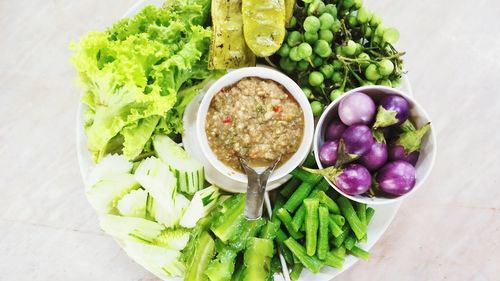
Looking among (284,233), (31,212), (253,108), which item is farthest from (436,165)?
(31,212)

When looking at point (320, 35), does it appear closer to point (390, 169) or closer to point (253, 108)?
point (253, 108)

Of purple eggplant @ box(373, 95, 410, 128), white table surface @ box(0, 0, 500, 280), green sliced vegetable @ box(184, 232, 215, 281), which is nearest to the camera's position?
purple eggplant @ box(373, 95, 410, 128)

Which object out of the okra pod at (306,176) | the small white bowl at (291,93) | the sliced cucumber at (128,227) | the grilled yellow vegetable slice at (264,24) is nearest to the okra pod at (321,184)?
the okra pod at (306,176)

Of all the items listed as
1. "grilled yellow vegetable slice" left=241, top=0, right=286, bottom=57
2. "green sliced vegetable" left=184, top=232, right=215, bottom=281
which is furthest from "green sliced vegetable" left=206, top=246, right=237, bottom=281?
"grilled yellow vegetable slice" left=241, top=0, right=286, bottom=57

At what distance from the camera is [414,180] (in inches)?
67.8

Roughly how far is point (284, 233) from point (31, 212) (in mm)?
1050

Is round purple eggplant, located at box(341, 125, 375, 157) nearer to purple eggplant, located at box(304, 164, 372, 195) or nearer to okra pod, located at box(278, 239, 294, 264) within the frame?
purple eggplant, located at box(304, 164, 372, 195)

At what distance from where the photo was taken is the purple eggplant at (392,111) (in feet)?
5.52

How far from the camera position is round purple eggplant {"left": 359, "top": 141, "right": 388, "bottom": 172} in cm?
172

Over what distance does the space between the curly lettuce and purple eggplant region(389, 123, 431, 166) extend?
0.70 metres

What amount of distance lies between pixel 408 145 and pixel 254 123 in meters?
0.50

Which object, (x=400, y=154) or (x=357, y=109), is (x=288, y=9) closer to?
(x=357, y=109)

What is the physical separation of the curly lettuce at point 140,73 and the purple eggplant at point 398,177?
716 mm

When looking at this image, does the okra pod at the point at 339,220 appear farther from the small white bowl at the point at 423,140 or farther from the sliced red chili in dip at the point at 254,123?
the sliced red chili in dip at the point at 254,123
